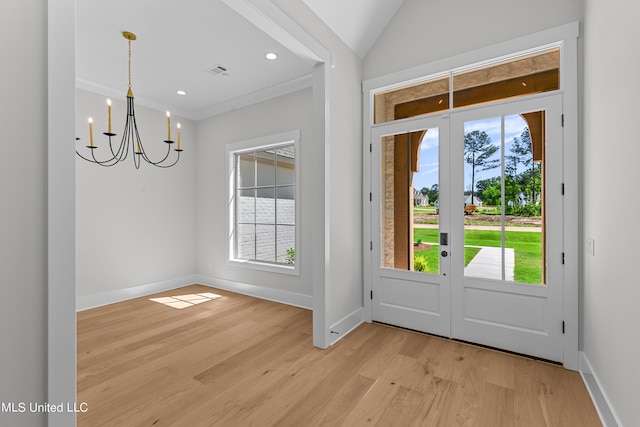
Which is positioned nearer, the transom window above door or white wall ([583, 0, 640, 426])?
white wall ([583, 0, 640, 426])

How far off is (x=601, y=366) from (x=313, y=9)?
3.42 m

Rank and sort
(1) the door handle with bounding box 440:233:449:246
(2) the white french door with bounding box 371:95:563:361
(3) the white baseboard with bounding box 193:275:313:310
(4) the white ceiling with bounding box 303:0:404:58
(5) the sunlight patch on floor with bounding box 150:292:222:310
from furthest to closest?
(5) the sunlight patch on floor with bounding box 150:292:222:310 → (3) the white baseboard with bounding box 193:275:313:310 → (1) the door handle with bounding box 440:233:449:246 → (4) the white ceiling with bounding box 303:0:404:58 → (2) the white french door with bounding box 371:95:563:361

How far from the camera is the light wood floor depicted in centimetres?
178

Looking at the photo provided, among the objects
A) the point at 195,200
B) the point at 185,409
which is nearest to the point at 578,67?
the point at 185,409

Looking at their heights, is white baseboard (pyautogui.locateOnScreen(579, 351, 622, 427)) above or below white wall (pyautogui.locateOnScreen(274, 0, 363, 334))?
below

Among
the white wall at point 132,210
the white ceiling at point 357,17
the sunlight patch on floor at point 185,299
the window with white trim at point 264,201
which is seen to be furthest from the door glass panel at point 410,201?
the white wall at point 132,210

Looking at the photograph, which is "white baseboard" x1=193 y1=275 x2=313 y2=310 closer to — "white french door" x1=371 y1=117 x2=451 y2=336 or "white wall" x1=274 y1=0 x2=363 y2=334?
"white wall" x1=274 y1=0 x2=363 y2=334

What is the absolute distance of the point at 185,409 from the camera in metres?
1.86

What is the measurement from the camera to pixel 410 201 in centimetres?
304

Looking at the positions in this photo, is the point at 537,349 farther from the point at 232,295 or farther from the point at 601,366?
the point at 232,295

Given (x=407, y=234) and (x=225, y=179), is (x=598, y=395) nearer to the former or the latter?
(x=407, y=234)

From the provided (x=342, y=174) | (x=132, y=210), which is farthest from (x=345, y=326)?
(x=132, y=210)

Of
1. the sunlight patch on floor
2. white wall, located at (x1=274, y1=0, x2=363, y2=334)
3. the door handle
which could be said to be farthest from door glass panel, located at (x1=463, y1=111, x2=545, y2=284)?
the sunlight patch on floor

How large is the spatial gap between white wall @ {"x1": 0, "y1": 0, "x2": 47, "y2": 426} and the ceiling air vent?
103 inches
